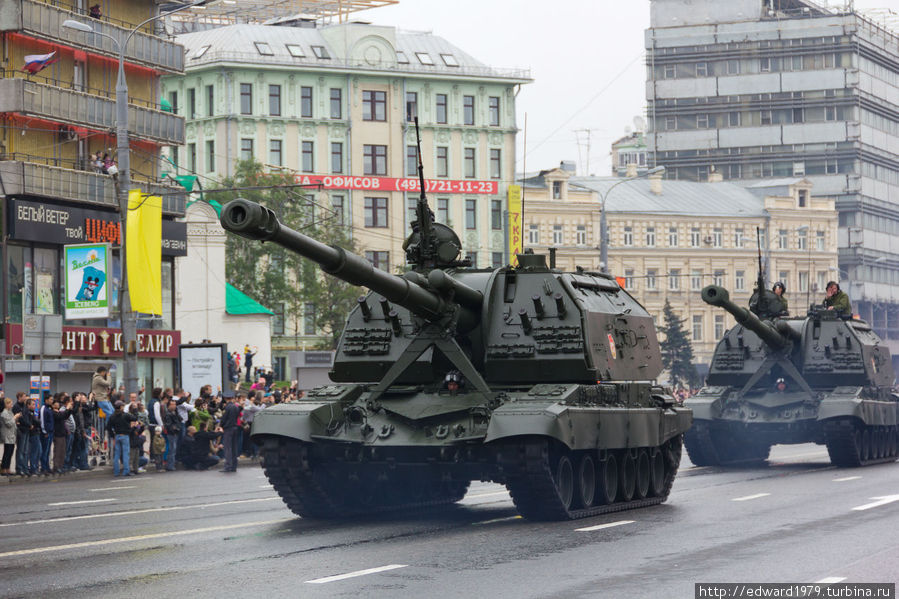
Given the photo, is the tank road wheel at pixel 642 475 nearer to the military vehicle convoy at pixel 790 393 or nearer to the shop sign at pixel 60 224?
the military vehicle convoy at pixel 790 393

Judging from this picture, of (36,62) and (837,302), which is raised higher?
(36,62)

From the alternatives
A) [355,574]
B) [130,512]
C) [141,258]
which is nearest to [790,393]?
[130,512]

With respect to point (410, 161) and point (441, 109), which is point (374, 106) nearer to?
point (410, 161)

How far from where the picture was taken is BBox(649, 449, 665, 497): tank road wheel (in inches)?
813

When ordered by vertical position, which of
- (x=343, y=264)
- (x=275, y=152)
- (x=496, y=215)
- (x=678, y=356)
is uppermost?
(x=275, y=152)

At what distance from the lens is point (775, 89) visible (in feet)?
361

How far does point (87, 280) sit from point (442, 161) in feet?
166

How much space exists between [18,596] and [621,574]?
4.50m

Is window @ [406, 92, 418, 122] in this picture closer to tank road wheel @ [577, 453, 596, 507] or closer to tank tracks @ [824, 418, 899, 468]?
tank tracks @ [824, 418, 899, 468]

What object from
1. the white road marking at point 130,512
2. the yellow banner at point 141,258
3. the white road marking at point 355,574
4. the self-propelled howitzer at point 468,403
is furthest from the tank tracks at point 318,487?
the yellow banner at point 141,258

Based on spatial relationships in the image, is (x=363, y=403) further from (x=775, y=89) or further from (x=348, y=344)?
(x=775, y=89)

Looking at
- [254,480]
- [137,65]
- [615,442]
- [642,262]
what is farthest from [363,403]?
[642,262]

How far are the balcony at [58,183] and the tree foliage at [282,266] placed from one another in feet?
59.8

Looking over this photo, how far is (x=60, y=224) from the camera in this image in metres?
42.4
